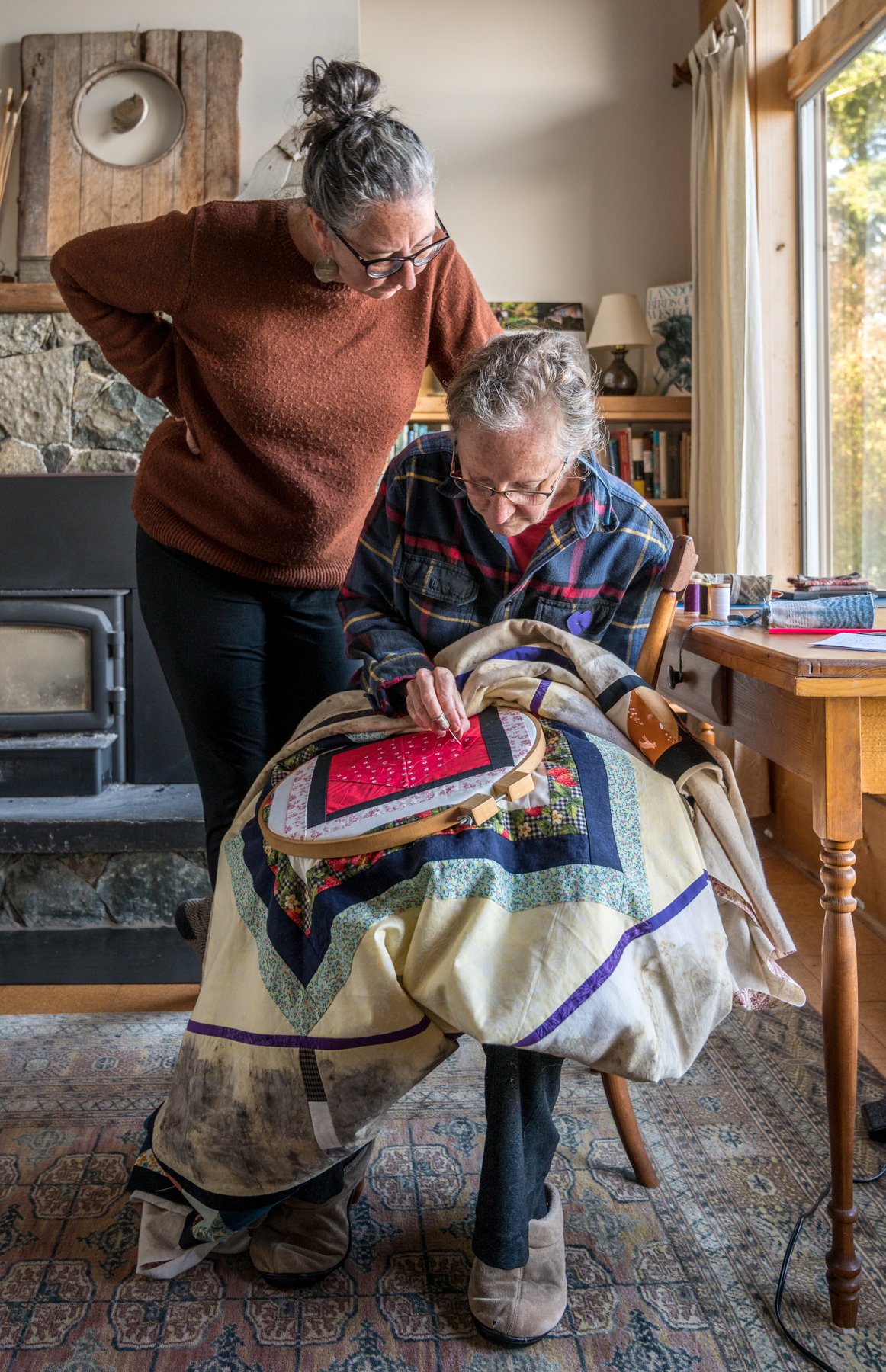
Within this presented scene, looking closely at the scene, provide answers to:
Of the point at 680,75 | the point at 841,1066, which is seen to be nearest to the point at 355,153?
the point at 841,1066

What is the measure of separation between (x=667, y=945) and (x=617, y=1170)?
23.0 inches

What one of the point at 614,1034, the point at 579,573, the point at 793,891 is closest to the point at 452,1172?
the point at 614,1034

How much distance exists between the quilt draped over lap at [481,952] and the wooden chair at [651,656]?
11 cm

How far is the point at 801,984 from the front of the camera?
212cm

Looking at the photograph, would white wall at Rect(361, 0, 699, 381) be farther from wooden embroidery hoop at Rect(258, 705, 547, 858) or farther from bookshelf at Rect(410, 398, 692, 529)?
wooden embroidery hoop at Rect(258, 705, 547, 858)

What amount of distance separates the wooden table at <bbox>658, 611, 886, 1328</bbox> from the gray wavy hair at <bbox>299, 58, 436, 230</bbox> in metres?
0.66

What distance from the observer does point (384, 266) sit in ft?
4.00

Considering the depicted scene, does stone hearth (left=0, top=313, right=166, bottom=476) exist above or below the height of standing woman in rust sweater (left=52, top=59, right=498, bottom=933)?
above

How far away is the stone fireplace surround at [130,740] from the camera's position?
2373 mm

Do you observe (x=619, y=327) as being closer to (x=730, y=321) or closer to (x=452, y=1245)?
(x=730, y=321)

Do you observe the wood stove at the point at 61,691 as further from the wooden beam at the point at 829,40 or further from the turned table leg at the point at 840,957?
the wooden beam at the point at 829,40

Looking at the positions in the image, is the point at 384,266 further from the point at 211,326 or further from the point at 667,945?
the point at 667,945

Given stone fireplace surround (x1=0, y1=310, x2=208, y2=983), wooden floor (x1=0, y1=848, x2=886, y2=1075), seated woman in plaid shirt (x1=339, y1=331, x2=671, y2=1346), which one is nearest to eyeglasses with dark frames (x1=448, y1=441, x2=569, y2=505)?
seated woman in plaid shirt (x1=339, y1=331, x2=671, y2=1346)

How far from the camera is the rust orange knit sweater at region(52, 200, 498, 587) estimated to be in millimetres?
1379
